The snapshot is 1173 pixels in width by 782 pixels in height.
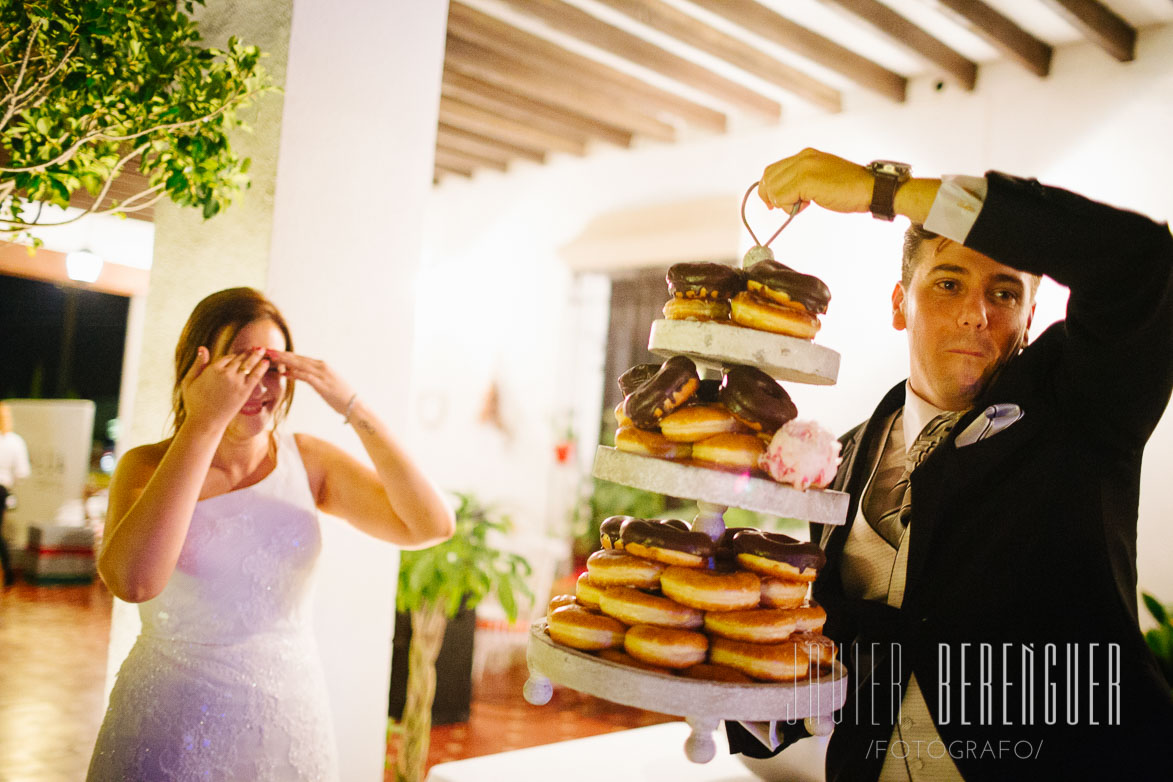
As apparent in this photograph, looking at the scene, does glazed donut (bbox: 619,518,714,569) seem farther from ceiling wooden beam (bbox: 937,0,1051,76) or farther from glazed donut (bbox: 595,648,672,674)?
ceiling wooden beam (bbox: 937,0,1051,76)

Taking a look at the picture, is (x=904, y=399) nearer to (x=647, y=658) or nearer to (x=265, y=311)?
(x=647, y=658)

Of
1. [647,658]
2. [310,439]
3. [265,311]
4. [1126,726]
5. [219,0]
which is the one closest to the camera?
[647,658]

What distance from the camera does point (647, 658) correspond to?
4.00ft

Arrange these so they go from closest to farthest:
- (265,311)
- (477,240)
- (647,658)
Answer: (647,658)
(265,311)
(477,240)

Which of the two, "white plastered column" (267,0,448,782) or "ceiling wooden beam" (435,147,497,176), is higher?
"ceiling wooden beam" (435,147,497,176)

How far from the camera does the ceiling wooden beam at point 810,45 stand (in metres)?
4.31

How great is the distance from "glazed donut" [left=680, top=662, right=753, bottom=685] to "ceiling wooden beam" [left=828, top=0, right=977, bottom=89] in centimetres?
371

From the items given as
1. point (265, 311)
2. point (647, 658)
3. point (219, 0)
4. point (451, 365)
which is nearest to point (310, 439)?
point (265, 311)

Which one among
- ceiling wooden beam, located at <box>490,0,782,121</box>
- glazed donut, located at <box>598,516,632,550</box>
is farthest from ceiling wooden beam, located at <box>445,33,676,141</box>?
glazed donut, located at <box>598,516,632,550</box>

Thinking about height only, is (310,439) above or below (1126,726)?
above

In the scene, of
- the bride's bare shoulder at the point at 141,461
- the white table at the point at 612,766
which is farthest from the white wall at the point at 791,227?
the bride's bare shoulder at the point at 141,461

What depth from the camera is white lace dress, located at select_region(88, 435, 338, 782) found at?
6.35ft

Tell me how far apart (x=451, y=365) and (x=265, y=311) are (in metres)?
6.10

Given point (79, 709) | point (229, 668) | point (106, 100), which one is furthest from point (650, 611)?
point (79, 709)
